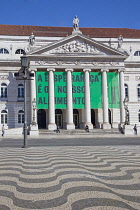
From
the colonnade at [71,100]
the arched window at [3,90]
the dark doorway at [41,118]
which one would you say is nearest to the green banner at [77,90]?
the colonnade at [71,100]

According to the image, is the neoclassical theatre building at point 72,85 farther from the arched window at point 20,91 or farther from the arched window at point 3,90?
the arched window at point 3,90

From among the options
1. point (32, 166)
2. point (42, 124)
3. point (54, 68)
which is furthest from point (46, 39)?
point (32, 166)

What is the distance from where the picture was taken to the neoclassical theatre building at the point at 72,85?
119ft

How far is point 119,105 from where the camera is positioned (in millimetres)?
38000

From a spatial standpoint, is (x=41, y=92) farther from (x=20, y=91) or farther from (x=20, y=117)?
(x=20, y=117)

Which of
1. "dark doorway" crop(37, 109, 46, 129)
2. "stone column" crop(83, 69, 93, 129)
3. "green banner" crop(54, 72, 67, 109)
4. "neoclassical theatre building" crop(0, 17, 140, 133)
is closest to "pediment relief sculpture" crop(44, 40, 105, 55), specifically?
"neoclassical theatre building" crop(0, 17, 140, 133)

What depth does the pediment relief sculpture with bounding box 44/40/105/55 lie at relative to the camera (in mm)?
37656

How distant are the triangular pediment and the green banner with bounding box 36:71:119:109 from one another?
10.8 ft

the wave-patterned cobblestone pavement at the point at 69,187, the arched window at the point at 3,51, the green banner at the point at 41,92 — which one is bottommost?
the wave-patterned cobblestone pavement at the point at 69,187

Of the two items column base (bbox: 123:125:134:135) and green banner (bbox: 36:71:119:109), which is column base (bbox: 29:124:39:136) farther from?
column base (bbox: 123:125:134:135)

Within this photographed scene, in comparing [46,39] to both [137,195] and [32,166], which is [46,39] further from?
[137,195]

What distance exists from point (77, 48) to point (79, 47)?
0.39 metres

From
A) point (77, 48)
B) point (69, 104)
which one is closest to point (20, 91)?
point (69, 104)

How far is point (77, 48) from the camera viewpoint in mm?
38031
